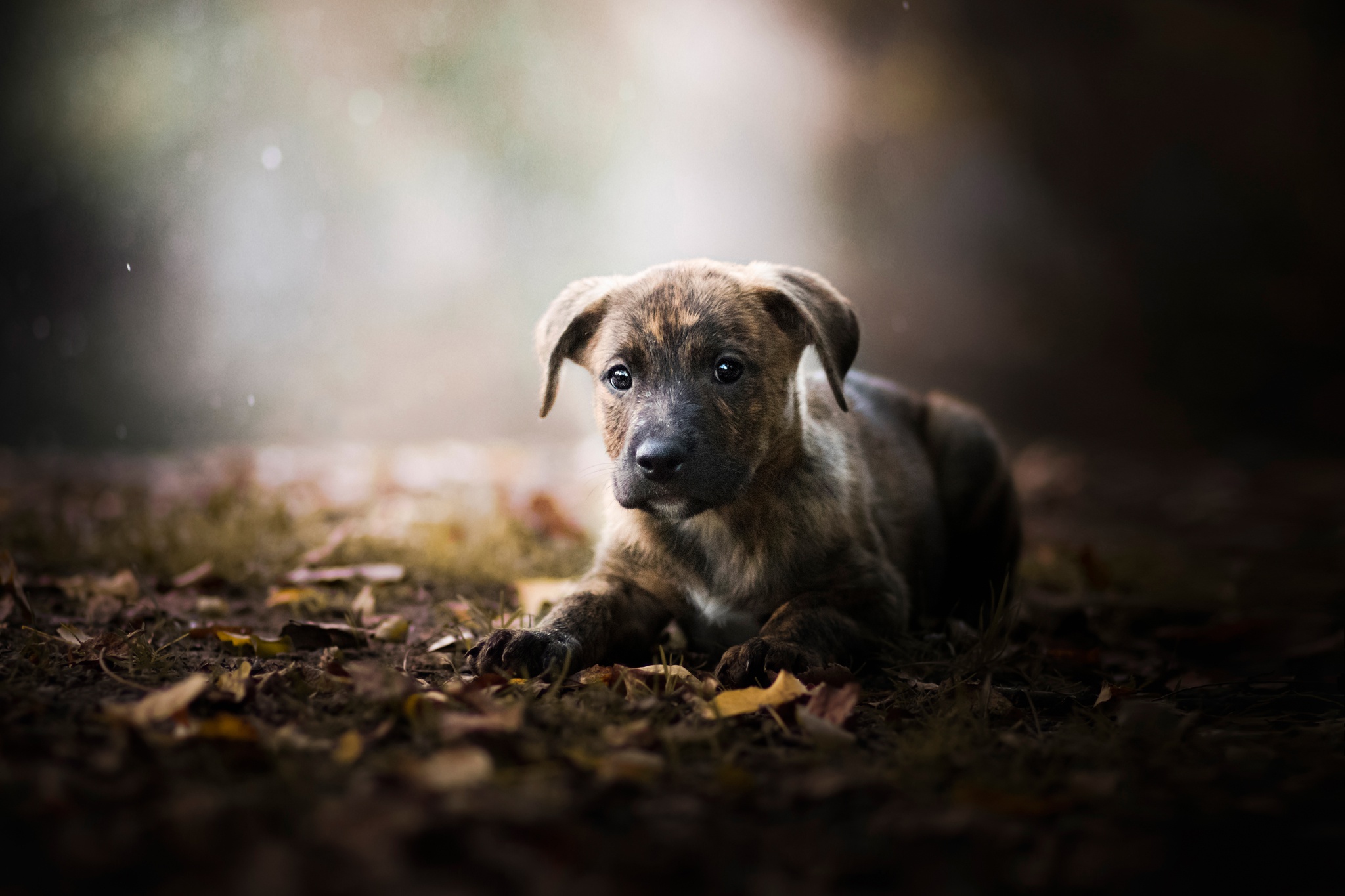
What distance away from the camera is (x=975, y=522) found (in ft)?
14.8

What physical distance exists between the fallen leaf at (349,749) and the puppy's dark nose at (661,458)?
130cm

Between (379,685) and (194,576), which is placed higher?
(379,685)

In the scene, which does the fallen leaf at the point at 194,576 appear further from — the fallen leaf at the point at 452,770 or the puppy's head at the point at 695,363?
the fallen leaf at the point at 452,770

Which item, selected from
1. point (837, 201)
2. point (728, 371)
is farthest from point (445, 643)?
point (837, 201)

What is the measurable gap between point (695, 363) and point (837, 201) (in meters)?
8.97

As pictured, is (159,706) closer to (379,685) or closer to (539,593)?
(379,685)

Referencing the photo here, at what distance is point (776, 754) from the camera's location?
2189 mm

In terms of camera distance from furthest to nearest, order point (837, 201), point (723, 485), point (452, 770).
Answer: point (837, 201), point (723, 485), point (452, 770)

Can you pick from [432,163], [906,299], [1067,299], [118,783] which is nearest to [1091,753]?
[118,783]

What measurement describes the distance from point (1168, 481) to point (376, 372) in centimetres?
1044

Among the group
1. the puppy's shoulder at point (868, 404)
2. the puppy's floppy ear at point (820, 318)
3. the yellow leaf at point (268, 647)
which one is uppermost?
the puppy's floppy ear at point (820, 318)

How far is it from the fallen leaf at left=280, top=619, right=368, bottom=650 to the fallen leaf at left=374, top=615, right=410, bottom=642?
0.29 feet

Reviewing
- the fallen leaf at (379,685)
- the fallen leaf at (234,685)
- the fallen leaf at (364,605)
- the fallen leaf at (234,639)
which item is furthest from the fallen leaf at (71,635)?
the fallen leaf at (379,685)

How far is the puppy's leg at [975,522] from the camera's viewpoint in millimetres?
4492
